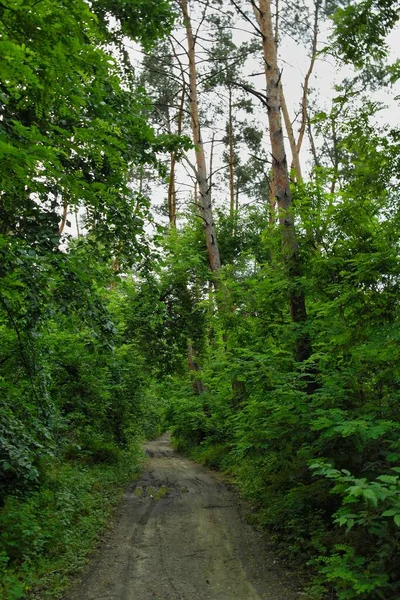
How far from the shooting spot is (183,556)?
22.4 ft

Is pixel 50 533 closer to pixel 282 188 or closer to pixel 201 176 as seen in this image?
pixel 282 188

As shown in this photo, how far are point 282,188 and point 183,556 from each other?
6.00 metres

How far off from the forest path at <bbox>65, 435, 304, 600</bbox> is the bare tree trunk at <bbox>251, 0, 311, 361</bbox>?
3006 mm

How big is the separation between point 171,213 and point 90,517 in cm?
1655

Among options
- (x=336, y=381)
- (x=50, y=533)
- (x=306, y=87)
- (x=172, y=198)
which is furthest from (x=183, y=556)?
(x=306, y=87)

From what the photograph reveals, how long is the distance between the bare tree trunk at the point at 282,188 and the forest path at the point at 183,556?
118 inches

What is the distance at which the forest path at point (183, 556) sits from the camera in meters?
5.60

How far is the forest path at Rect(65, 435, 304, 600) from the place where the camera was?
560cm

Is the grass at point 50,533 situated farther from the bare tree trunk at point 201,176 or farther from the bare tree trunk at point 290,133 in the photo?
the bare tree trunk at point 290,133

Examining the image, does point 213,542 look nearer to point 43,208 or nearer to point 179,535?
point 179,535

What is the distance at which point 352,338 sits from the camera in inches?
225

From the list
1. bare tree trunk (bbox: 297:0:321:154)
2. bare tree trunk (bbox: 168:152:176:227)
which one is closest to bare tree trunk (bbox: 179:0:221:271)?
bare tree trunk (bbox: 297:0:321:154)

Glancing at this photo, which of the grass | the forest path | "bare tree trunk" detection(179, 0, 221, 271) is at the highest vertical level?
"bare tree trunk" detection(179, 0, 221, 271)

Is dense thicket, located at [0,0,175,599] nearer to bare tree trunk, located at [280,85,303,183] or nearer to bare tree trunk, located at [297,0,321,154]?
bare tree trunk, located at [280,85,303,183]
